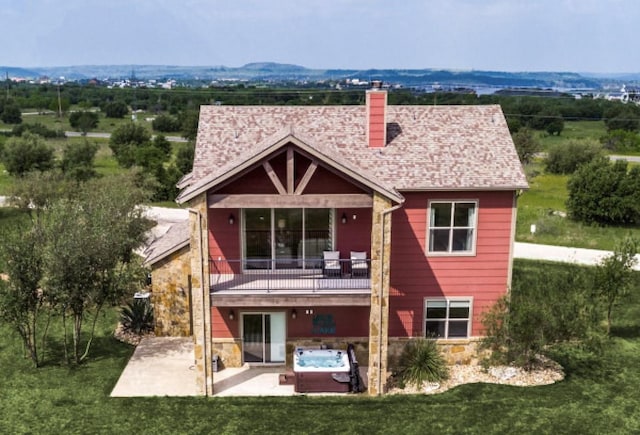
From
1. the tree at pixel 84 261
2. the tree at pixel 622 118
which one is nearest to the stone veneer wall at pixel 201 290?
the tree at pixel 84 261

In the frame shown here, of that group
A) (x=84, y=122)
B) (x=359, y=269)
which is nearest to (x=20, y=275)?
(x=359, y=269)

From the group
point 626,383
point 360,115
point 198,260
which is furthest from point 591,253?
point 198,260

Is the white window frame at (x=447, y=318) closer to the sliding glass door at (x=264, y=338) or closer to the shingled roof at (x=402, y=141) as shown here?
the shingled roof at (x=402, y=141)

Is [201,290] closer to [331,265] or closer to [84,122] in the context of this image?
[331,265]

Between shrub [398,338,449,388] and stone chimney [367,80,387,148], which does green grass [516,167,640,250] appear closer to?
shrub [398,338,449,388]

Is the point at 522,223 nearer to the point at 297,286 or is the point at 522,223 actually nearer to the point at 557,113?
the point at 297,286

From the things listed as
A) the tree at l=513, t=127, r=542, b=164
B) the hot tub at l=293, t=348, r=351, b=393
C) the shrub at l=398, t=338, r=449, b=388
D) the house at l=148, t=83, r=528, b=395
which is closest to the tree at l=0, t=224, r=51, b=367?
the house at l=148, t=83, r=528, b=395
